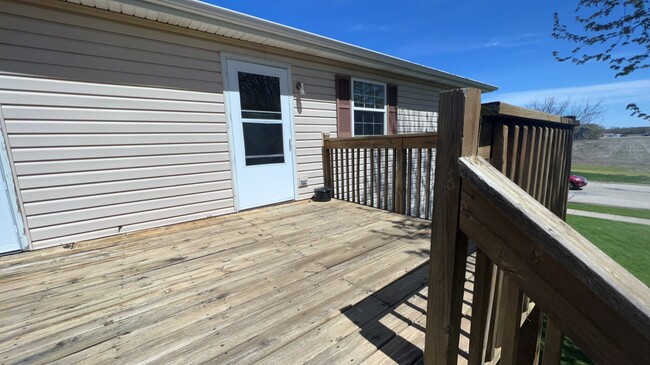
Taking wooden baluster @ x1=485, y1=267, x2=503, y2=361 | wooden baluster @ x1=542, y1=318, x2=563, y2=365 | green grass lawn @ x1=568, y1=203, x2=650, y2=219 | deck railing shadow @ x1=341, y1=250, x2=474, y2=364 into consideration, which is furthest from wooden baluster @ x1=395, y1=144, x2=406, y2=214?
green grass lawn @ x1=568, y1=203, x2=650, y2=219

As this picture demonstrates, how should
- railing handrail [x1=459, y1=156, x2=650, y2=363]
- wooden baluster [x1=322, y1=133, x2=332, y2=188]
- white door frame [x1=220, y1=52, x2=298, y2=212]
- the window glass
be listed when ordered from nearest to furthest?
railing handrail [x1=459, y1=156, x2=650, y2=363] < white door frame [x1=220, y1=52, x2=298, y2=212] < wooden baluster [x1=322, y1=133, x2=332, y2=188] < the window glass

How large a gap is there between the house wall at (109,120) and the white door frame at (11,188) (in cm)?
3

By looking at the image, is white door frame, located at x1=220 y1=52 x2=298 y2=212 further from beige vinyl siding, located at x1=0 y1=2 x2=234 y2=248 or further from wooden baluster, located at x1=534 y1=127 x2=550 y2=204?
wooden baluster, located at x1=534 y1=127 x2=550 y2=204

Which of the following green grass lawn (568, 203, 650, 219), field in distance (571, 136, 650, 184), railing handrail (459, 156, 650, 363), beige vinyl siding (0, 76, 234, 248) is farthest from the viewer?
field in distance (571, 136, 650, 184)

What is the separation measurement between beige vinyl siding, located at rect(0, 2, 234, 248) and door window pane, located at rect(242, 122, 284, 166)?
1.04 ft

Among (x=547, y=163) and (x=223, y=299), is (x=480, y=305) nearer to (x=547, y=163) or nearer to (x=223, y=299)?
(x=547, y=163)

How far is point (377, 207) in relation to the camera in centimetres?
375

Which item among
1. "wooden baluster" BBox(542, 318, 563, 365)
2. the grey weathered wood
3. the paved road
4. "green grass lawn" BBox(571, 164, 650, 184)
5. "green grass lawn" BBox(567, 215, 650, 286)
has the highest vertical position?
the grey weathered wood

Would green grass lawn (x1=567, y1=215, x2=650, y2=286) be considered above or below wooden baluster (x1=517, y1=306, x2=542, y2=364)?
below

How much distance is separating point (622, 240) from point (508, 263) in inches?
266

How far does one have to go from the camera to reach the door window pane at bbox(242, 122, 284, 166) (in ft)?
12.1

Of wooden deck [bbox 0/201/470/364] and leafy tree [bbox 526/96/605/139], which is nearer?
wooden deck [bbox 0/201/470/364]

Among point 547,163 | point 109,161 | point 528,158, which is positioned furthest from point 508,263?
point 109,161

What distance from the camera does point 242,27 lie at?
314cm
